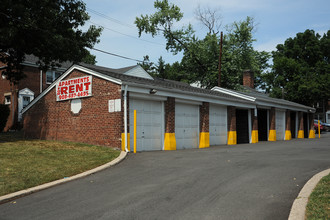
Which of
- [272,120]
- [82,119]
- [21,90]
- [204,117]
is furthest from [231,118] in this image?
[21,90]

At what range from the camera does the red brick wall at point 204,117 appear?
61.1ft

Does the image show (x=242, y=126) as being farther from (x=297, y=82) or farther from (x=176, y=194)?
(x=297, y=82)

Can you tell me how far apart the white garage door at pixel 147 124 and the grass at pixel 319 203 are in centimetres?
938

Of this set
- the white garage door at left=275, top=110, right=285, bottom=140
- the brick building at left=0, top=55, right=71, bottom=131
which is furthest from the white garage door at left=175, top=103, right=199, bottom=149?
the brick building at left=0, top=55, right=71, bottom=131

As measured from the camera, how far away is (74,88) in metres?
16.6

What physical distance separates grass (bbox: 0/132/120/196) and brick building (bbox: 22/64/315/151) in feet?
5.72

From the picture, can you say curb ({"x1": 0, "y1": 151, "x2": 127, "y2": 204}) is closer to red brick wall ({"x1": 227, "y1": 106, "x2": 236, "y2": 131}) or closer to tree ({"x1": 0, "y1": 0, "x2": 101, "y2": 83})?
tree ({"x1": 0, "y1": 0, "x2": 101, "y2": 83})

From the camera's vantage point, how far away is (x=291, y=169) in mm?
9016

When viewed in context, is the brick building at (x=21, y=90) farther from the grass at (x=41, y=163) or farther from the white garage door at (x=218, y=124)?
the grass at (x=41, y=163)

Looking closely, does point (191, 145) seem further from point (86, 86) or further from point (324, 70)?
point (324, 70)

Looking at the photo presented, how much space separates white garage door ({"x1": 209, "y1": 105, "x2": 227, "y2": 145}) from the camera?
65.9 ft

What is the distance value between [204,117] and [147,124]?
4722mm

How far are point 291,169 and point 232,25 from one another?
33253 mm

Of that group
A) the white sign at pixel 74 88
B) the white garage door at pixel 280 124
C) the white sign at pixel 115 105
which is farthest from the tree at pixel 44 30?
the white garage door at pixel 280 124
